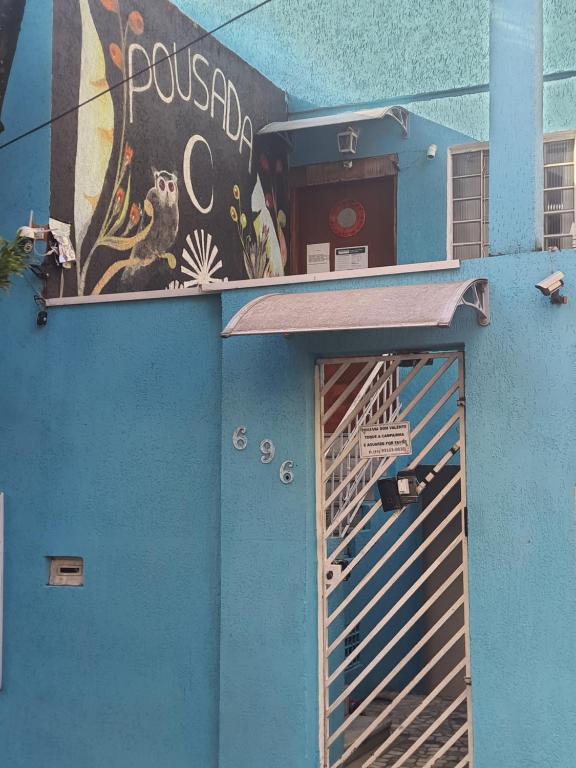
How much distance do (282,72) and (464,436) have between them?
22.3 feet

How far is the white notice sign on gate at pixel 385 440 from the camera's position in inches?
241

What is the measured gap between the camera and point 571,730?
5477 mm

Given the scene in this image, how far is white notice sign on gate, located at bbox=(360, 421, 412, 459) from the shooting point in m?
6.13

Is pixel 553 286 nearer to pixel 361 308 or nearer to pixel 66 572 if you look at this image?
pixel 361 308

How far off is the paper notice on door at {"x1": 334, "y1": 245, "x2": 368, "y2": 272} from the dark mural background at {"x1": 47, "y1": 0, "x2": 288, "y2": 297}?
2.09 feet

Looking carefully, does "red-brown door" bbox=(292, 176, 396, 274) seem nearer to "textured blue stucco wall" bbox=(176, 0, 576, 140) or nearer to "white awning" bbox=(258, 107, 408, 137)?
"white awning" bbox=(258, 107, 408, 137)

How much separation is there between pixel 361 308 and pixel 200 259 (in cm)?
384

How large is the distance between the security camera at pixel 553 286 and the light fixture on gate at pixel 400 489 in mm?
1342

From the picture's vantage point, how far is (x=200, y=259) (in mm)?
9328

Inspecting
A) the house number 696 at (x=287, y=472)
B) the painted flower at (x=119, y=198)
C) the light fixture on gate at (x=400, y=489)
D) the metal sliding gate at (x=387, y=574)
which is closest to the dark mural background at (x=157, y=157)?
the painted flower at (x=119, y=198)

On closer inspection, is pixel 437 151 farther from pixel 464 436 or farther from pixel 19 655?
pixel 19 655

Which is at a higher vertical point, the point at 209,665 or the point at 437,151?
the point at 437,151

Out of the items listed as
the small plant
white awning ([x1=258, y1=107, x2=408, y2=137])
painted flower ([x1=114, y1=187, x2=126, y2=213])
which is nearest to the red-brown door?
white awning ([x1=258, y1=107, x2=408, y2=137])

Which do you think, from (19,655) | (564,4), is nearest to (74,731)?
(19,655)
